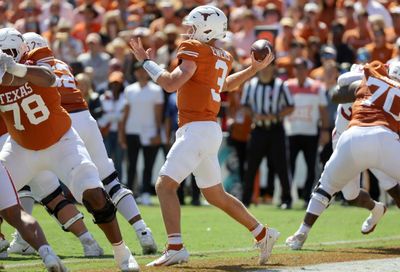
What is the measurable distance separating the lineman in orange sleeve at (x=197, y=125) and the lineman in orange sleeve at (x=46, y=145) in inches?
31.4

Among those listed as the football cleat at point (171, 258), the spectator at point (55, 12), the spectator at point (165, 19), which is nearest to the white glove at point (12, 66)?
the football cleat at point (171, 258)

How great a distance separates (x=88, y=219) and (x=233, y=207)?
4678 millimetres

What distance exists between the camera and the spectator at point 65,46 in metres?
18.1

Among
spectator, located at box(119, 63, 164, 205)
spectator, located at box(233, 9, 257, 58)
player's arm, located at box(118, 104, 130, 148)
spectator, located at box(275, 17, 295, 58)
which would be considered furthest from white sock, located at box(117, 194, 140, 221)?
spectator, located at box(233, 9, 257, 58)

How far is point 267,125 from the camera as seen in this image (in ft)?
52.7

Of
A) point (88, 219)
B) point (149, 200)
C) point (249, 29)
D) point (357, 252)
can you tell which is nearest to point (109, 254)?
point (357, 252)

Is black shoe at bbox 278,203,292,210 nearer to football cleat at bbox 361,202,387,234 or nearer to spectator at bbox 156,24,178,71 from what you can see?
spectator at bbox 156,24,178,71

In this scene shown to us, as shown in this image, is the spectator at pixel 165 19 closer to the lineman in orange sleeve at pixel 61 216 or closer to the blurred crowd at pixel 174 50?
the blurred crowd at pixel 174 50

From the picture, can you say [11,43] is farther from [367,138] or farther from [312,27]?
[312,27]

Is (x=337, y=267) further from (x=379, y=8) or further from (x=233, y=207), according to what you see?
(x=379, y=8)

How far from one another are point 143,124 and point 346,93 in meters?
6.71

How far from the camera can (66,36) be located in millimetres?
18422

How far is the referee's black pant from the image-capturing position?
1600cm

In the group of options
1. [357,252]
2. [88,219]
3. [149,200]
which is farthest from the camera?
[149,200]
